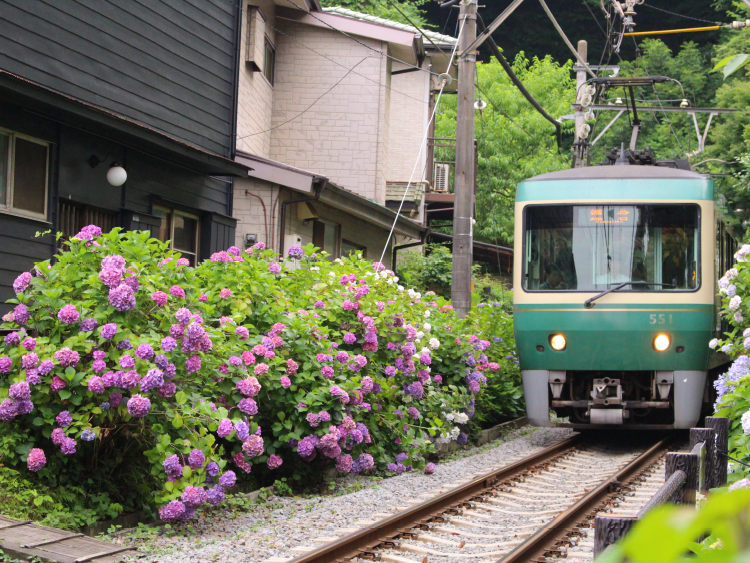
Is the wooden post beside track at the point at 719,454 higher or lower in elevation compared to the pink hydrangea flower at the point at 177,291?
lower

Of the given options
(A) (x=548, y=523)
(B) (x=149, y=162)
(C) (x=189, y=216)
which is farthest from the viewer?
(C) (x=189, y=216)

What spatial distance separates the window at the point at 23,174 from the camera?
29.6 feet

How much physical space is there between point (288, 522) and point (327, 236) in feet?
38.9

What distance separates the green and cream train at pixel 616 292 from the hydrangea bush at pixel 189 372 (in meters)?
2.33

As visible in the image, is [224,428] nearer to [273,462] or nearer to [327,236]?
[273,462]

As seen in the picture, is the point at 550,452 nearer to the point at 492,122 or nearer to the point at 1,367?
the point at 1,367

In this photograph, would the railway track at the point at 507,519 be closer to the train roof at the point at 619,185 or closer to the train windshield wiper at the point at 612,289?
the train windshield wiper at the point at 612,289

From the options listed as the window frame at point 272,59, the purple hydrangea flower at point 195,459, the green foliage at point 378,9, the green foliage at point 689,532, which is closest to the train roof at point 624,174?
the purple hydrangea flower at point 195,459

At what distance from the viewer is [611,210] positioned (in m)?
10.5

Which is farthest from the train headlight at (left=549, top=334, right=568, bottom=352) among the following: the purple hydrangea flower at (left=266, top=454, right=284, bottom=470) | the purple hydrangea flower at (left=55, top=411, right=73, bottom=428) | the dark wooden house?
the purple hydrangea flower at (left=55, top=411, right=73, bottom=428)

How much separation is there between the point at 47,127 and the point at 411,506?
19.1ft

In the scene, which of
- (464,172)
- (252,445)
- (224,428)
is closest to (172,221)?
(464,172)

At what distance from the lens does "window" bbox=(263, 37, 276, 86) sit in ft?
60.9

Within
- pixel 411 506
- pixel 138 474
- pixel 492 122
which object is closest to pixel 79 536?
pixel 138 474
